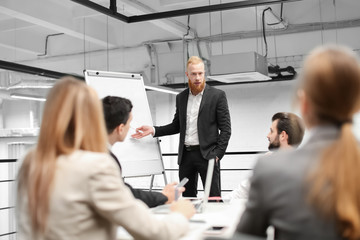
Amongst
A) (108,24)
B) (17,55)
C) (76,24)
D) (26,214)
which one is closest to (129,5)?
(76,24)

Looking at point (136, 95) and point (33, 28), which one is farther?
point (33, 28)

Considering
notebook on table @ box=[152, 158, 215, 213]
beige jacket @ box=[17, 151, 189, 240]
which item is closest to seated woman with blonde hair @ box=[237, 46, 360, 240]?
beige jacket @ box=[17, 151, 189, 240]

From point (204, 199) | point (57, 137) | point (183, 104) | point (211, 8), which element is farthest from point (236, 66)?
point (57, 137)

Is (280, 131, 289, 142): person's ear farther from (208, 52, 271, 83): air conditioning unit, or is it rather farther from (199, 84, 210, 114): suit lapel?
(208, 52, 271, 83): air conditioning unit

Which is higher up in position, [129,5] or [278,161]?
[129,5]

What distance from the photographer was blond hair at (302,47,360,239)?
0.82m

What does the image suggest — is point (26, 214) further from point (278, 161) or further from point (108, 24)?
point (108, 24)

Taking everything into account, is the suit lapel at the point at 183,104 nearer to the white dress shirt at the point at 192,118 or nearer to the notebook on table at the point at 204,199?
the white dress shirt at the point at 192,118

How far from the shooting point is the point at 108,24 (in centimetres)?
825

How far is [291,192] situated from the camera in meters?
0.86

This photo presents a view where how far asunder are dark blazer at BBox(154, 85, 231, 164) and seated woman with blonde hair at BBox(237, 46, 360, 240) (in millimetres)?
2051

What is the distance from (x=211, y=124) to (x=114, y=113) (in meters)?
1.32

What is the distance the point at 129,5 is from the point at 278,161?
531 centimetres

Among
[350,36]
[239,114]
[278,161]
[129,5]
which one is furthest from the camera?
[239,114]
